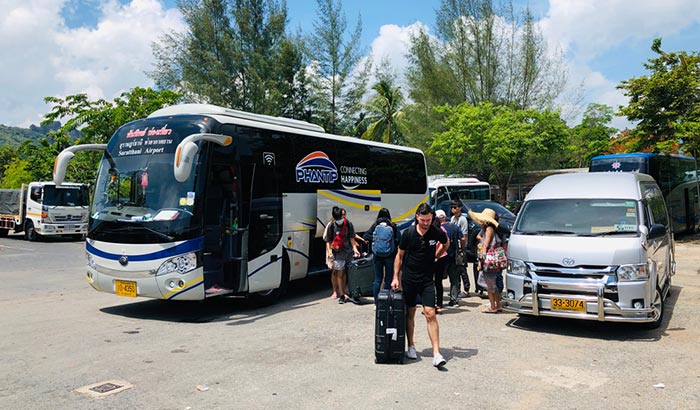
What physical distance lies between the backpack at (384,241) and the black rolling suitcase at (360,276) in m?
1.20

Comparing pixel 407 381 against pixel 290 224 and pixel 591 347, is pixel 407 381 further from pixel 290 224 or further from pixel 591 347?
pixel 290 224

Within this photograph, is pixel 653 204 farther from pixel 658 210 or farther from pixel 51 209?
pixel 51 209

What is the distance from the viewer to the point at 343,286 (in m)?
10.6

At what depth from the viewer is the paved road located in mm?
5234

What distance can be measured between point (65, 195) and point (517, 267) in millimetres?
22999

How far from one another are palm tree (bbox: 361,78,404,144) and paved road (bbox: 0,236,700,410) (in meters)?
32.6

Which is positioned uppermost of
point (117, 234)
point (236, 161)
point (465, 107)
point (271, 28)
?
point (271, 28)

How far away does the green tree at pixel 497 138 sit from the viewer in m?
31.8

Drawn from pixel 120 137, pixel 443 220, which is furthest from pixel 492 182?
pixel 120 137

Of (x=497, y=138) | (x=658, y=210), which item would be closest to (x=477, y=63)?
(x=497, y=138)

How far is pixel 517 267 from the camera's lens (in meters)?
7.80

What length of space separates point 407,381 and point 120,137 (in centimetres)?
662

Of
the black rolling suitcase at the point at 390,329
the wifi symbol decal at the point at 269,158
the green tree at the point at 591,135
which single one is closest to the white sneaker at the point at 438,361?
the black rolling suitcase at the point at 390,329

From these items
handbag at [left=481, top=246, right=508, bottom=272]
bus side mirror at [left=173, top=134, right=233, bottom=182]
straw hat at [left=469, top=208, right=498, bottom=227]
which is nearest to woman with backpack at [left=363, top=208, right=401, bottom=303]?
straw hat at [left=469, top=208, right=498, bottom=227]
